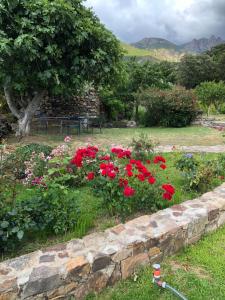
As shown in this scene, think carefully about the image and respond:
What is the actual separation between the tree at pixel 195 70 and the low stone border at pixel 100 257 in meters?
31.1

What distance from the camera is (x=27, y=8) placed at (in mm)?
7973

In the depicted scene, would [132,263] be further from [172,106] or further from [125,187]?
[172,106]

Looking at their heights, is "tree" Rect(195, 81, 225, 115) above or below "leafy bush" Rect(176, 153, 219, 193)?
above

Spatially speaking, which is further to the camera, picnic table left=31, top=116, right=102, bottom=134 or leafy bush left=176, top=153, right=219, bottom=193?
picnic table left=31, top=116, right=102, bottom=134

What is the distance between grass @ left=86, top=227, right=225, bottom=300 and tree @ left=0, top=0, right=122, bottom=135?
20.8ft

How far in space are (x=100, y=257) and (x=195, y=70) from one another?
32671 millimetres

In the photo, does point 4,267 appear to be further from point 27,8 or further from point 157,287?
point 27,8

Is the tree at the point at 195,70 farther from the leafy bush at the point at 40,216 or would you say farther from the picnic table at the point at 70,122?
the leafy bush at the point at 40,216

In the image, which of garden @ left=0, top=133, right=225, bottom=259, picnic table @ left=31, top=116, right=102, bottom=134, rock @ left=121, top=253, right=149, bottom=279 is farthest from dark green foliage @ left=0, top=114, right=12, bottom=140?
rock @ left=121, top=253, right=149, bottom=279

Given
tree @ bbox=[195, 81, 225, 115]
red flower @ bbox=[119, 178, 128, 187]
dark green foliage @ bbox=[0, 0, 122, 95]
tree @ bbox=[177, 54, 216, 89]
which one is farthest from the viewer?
tree @ bbox=[177, 54, 216, 89]

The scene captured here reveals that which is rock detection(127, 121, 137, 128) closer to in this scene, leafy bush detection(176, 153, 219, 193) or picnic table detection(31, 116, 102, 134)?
picnic table detection(31, 116, 102, 134)

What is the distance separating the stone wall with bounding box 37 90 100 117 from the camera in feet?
47.9

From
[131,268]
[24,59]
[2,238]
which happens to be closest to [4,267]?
[2,238]

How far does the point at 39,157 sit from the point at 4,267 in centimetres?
223
